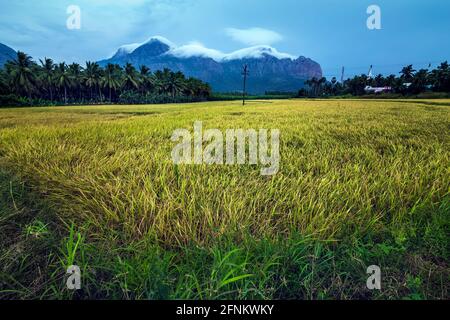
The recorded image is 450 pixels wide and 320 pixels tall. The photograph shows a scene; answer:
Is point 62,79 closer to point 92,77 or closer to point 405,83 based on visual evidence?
point 92,77

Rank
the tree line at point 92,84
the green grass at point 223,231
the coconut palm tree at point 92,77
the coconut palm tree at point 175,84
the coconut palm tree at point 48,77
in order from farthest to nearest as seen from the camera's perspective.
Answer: the coconut palm tree at point 175,84
the coconut palm tree at point 92,77
the coconut palm tree at point 48,77
the tree line at point 92,84
the green grass at point 223,231

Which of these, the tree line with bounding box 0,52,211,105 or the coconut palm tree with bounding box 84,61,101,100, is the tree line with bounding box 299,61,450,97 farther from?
the coconut palm tree with bounding box 84,61,101,100

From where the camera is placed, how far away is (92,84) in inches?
1347

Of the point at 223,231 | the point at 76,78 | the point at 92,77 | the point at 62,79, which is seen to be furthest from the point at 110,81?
the point at 223,231

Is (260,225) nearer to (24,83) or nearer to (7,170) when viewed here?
(7,170)

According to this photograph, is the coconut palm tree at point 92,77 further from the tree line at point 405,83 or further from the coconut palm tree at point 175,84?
the tree line at point 405,83

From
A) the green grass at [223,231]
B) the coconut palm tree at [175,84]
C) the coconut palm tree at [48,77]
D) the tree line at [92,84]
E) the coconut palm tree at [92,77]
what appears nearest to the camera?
the green grass at [223,231]

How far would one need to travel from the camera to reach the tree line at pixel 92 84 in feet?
65.2

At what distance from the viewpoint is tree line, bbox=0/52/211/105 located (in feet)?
65.2

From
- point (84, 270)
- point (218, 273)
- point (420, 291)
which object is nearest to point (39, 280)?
point (84, 270)

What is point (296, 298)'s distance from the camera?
3.38ft

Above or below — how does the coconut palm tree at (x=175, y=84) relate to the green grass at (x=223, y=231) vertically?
above

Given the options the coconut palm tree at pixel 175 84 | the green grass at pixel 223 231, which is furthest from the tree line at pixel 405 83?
the green grass at pixel 223 231
